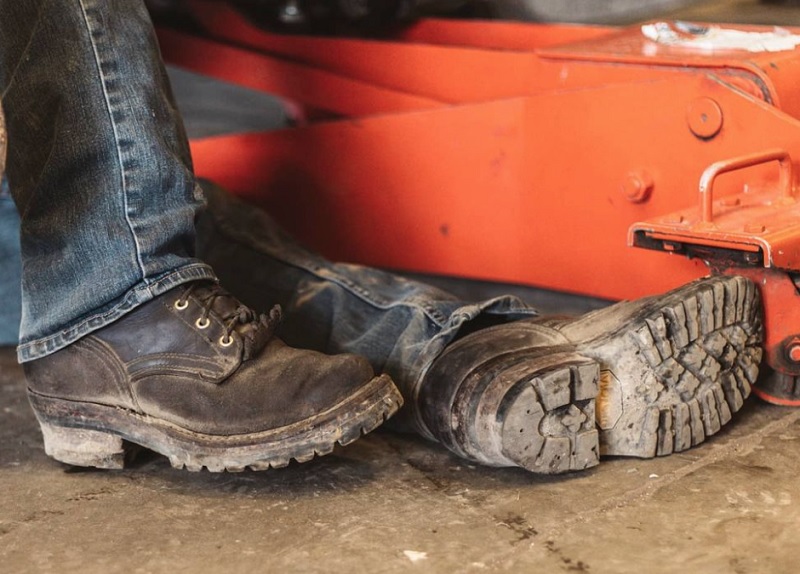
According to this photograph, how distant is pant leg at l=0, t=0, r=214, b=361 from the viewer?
3.99 feet

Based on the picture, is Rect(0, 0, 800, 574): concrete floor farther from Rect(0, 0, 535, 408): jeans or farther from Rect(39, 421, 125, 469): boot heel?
Rect(0, 0, 535, 408): jeans

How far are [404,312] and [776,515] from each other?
21.3 inches

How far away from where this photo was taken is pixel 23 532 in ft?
3.76

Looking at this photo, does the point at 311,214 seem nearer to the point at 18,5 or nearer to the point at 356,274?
the point at 356,274

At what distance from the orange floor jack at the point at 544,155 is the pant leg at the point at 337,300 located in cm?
26

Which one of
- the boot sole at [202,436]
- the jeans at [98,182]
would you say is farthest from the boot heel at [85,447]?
the jeans at [98,182]

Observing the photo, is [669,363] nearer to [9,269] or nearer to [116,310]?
[116,310]

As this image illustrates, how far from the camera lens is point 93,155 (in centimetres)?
123

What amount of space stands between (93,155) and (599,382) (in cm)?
63

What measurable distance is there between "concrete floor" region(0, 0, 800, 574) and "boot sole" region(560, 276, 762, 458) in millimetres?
39

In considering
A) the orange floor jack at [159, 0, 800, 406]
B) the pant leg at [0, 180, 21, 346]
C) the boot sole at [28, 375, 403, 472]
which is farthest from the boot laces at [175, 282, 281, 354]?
the pant leg at [0, 180, 21, 346]

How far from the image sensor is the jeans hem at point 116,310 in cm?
123

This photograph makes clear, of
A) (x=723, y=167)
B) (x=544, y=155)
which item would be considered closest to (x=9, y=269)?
(x=544, y=155)

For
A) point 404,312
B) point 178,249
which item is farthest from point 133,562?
point 404,312
